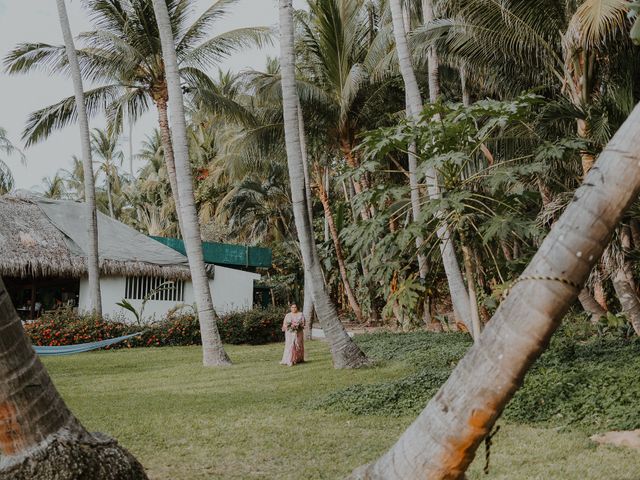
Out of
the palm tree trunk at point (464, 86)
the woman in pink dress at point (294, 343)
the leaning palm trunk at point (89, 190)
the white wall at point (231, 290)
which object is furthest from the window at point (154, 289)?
the palm tree trunk at point (464, 86)

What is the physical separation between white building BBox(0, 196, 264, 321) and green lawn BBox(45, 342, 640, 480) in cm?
838

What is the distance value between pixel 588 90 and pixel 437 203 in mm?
Answer: 5916

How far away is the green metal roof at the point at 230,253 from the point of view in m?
23.5

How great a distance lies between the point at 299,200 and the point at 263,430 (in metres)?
4.41

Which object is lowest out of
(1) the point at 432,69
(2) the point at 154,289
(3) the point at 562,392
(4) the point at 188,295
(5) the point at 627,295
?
(3) the point at 562,392

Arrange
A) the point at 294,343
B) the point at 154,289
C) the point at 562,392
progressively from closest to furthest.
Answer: the point at 562,392 → the point at 294,343 → the point at 154,289

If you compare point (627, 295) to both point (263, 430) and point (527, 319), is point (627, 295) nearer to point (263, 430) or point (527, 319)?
point (263, 430)

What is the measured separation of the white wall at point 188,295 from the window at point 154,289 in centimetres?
14

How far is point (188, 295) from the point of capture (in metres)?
21.1

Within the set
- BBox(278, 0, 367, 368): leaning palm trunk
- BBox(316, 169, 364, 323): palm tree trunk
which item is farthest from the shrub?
BBox(278, 0, 367, 368): leaning palm trunk

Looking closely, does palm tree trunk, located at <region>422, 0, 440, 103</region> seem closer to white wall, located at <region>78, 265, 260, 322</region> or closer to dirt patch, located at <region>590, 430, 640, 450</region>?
dirt patch, located at <region>590, 430, 640, 450</region>

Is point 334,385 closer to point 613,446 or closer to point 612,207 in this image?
point 613,446

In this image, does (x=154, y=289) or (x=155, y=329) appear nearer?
(x=155, y=329)

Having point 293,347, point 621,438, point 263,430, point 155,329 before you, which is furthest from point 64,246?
point 621,438
